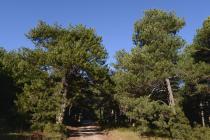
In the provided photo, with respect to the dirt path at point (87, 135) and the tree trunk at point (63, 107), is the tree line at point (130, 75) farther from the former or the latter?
the dirt path at point (87, 135)

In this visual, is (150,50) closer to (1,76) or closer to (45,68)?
(45,68)

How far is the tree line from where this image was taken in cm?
4041

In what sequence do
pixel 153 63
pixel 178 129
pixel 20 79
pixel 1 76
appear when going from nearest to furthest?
pixel 178 129 → pixel 153 63 → pixel 20 79 → pixel 1 76

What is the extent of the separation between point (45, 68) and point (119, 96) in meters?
10.1

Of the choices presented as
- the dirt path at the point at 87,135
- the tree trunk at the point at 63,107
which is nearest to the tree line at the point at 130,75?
the tree trunk at the point at 63,107

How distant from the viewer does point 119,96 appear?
148 ft

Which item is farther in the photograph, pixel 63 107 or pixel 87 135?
pixel 87 135

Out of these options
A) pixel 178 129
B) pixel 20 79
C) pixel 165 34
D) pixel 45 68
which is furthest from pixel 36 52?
pixel 178 129

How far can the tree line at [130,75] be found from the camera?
40.4 metres

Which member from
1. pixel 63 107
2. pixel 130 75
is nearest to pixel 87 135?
pixel 63 107

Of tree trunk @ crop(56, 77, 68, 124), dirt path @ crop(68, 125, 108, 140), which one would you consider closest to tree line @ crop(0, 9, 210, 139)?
tree trunk @ crop(56, 77, 68, 124)

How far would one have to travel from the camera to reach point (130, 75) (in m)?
43.0

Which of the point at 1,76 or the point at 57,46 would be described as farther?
the point at 1,76

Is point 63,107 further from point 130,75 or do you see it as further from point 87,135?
point 130,75
